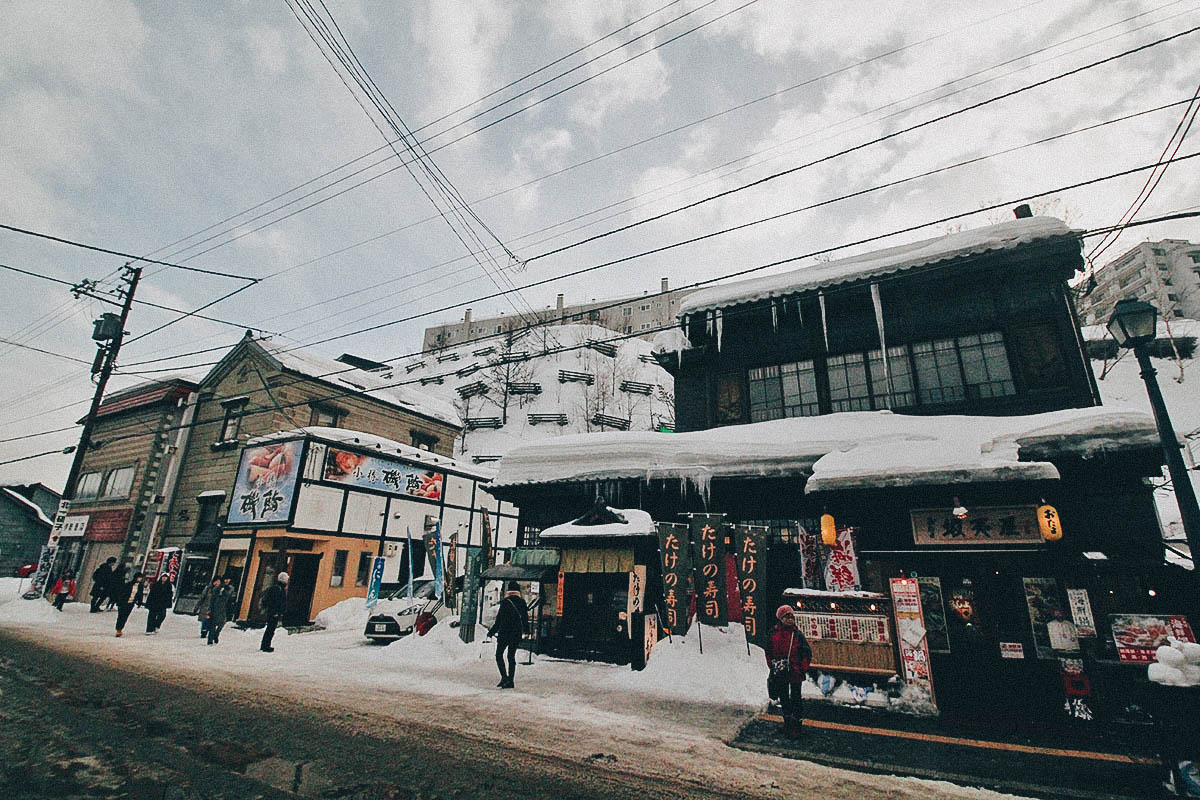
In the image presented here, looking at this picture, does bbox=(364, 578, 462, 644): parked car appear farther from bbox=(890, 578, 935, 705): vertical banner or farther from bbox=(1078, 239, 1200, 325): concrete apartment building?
bbox=(1078, 239, 1200, 325): concrete apartment building

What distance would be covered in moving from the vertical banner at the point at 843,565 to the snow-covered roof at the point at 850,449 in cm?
126

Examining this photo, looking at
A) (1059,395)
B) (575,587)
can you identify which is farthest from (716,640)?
(1059,395)

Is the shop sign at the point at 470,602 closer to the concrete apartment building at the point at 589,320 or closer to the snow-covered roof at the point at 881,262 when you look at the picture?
the snow-covered roof at the point at 881,262

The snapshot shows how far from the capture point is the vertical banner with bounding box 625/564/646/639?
1193 cm

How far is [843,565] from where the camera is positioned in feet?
34.8

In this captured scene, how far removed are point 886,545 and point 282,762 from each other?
11.3 metres

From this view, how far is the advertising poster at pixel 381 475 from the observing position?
891 inches

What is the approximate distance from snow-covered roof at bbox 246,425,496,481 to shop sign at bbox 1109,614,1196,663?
24.4 metres

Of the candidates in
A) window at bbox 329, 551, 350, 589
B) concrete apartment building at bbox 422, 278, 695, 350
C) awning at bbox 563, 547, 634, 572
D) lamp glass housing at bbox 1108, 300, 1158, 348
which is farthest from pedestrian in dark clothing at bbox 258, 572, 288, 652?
concrete apartment building at bbox 422, 278, 695, 350

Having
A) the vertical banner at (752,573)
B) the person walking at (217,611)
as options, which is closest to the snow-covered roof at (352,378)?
the person walking at (217,611)

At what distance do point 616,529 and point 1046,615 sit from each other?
841 cm

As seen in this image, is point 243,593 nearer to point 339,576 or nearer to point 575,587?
point 339,576

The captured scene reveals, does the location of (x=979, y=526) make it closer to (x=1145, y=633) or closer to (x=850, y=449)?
(x=1145, y=633)

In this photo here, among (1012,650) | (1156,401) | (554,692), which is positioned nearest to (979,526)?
(1012,650)
